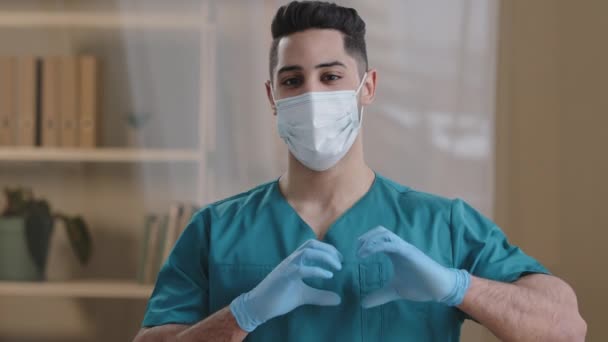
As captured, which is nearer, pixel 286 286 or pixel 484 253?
pixel 286 286

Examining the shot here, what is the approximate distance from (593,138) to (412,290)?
1.39 m

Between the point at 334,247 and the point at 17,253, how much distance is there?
5.71 feet

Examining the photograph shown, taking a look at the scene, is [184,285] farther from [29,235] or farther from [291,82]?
[29,235]

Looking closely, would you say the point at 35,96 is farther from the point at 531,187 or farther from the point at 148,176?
the point at 531,187

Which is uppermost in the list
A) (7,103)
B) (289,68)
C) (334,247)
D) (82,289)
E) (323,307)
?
(289,68)

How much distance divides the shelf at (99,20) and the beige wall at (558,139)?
993mm

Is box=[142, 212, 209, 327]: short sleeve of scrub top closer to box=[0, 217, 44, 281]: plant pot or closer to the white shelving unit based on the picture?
the white shelving unit

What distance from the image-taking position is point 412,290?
1.35 metres

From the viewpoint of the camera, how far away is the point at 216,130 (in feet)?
8.92

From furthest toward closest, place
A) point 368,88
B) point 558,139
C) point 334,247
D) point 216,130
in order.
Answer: point 216,130
point 558,139
point 368,88
point 334,247

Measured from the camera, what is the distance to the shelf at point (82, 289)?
279 cm

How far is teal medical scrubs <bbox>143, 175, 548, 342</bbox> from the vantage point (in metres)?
1.44

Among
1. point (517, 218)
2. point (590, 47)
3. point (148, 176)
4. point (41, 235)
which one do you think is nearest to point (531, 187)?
point (517, 218)

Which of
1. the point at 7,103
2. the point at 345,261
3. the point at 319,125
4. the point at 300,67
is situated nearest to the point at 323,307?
the point at 345,261
